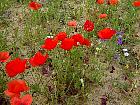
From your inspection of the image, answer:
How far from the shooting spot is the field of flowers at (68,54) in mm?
4254

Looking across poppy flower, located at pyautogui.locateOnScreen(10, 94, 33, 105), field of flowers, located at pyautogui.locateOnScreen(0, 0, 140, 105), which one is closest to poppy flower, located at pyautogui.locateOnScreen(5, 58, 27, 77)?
field of flowers, located at pyautogui.locateOnScreen(0, 0, 140, 105)

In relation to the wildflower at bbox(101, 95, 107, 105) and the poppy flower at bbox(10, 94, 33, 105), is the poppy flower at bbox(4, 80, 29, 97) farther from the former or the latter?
the wildflower at bbox(101, 95, 107, 105)

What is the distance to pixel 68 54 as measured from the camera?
4.84m

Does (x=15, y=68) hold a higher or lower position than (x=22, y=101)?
higher

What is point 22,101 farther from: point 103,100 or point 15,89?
point 103,100

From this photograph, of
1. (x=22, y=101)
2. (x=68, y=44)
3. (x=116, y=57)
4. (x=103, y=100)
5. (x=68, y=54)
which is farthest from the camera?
(x=116, y=57)

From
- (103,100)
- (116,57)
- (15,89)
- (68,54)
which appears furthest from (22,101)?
(116,57)

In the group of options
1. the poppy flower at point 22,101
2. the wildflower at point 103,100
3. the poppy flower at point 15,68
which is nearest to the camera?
the poppy flower at point 22,101

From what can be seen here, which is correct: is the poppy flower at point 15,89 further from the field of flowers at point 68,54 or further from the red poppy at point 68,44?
the red poppy at point 68,44

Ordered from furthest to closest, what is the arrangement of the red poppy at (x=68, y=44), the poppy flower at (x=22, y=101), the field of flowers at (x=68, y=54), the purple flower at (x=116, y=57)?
the purple flower at (x=116, y=57) < the field of flowers at (x=68, y=54) < the red poppy at (x=68, y=44) < the poppy flower at (x=22, y=101)

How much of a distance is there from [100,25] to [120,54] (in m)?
0.79

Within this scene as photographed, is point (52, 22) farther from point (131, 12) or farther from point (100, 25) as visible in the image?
point (131, 12)

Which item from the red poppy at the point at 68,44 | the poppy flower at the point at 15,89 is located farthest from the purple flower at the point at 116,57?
the poppy flower at the point at 15,89

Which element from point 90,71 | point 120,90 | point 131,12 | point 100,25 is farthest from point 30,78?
point 131,12
